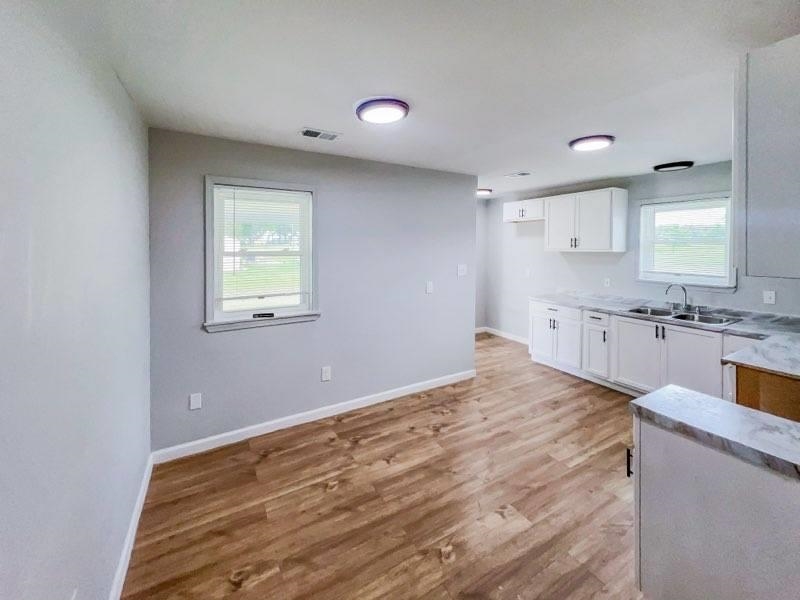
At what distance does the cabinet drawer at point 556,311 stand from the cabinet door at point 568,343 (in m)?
0.06

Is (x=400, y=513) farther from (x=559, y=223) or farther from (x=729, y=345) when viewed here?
(x=559, y=223)

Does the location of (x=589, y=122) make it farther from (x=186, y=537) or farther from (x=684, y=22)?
(x=186, y=537)

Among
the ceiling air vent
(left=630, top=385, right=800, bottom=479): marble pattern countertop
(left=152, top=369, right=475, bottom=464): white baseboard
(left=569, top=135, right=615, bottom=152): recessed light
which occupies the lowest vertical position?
(left=152, top=369, right=475, bottom=464): white baseboard

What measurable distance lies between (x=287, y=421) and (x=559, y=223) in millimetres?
4119

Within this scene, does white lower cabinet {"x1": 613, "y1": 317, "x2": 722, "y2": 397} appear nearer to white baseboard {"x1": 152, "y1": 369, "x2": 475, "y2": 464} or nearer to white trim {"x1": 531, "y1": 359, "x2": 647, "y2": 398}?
white trim {"x1": 531, "y1": 359, "x2": 647, "y2": 398}

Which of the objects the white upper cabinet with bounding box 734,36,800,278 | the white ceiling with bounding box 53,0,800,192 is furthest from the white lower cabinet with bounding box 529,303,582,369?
the white upper cabinet with bounding box 734,36,800,278

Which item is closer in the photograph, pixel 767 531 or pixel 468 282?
pixel 767 531

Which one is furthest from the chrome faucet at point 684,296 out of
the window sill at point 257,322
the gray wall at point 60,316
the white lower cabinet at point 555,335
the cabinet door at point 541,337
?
the gray wall at point 60,316

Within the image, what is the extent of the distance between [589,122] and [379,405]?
2.92 metres

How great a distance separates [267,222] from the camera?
3062 mm

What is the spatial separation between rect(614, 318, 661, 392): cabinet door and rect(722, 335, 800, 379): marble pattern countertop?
3.73 feet

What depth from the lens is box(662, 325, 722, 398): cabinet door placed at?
3.18 metres

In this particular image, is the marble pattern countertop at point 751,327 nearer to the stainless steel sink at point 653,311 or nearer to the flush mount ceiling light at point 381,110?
the stainless steel sink at point 653,311

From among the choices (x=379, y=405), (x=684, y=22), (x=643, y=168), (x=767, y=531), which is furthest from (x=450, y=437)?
(x=643, y=168)
